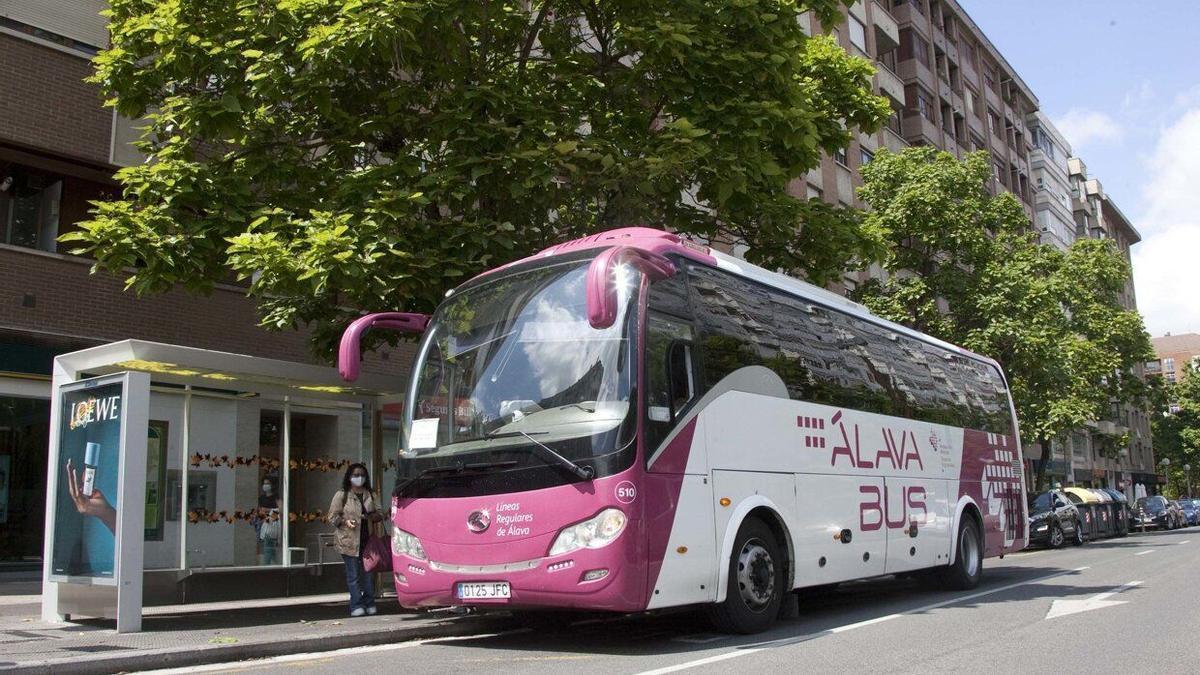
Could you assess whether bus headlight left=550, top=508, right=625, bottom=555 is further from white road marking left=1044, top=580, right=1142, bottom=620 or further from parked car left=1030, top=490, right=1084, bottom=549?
parked car left=1030, top=490, right=1084, bottom=549

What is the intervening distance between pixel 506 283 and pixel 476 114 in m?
3.50

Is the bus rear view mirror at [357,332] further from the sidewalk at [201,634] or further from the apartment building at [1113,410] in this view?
the apartment building at [1113,410]

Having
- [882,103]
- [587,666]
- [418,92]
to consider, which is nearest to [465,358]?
[587,666]

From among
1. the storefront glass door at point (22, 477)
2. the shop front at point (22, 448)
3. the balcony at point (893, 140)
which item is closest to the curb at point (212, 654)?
A: the storefront glass door at point (22, 477)

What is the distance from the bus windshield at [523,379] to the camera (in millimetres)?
8055

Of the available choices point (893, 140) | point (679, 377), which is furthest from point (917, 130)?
point (679, 377)

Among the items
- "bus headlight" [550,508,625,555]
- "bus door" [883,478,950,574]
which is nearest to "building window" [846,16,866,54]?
"bus door" [883,478,950,574]

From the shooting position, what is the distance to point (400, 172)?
12.0 m

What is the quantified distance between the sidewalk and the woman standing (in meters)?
0.28

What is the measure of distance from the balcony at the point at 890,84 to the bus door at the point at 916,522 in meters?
31.6

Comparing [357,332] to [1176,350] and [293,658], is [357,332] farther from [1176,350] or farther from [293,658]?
[1176,350]

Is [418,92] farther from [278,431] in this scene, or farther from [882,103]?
[882,103]

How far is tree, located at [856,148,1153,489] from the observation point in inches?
1128

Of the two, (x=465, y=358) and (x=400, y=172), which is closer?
(x=465, y=358)
